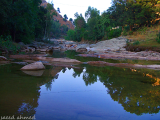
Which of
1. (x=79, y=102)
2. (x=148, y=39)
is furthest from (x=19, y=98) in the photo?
(x=148, y=39)

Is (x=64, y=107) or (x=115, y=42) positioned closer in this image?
(x=64, y=107)

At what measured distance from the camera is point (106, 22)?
3759cm

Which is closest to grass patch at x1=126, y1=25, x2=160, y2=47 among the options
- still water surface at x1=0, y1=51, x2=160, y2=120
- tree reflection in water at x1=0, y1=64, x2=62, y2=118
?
still water surface at x1=0, y1=51, x2=160, y2=120

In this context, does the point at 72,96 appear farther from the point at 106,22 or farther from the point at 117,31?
the point at 106,22

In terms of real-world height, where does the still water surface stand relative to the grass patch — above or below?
below

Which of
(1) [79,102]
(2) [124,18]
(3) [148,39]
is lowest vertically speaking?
(1) [79,102]

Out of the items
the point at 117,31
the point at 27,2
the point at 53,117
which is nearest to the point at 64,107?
the point at 53,117

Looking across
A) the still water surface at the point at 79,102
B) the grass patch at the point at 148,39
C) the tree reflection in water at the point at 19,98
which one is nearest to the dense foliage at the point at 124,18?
the grass patch at the point at 148,39

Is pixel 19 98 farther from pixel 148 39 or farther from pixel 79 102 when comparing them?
pixel 148 39

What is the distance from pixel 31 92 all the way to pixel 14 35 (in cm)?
1623

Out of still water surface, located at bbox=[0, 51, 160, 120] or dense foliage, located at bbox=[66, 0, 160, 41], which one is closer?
still water surface, located at bbox=[0, 51, 160, 120]

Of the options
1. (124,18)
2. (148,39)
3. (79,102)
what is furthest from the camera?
(124,18)

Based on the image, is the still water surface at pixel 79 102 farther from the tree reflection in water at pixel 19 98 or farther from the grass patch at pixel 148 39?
the grass patch at pixel 148 39

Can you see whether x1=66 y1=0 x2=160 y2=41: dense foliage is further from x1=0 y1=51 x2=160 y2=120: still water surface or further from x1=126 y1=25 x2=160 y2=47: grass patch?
x1=0 y1=51 x2=160 y2=120: still water surface
